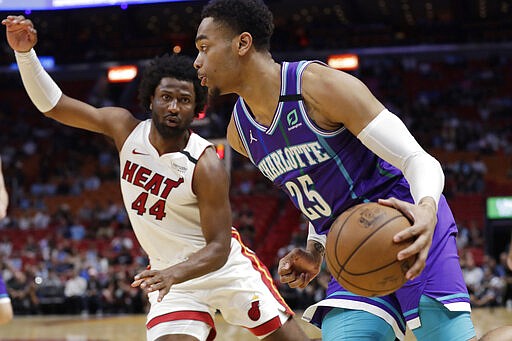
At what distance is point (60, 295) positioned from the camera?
16.0 m

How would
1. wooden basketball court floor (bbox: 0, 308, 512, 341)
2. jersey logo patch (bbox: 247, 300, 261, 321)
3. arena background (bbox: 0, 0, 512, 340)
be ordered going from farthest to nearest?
arena background (bbox: 0, 0, 512, 340), wooden basketball court floor (bbox: 0, 308, 512, 341), jersey logo patch (bbox: 247, 300, 261, 321)

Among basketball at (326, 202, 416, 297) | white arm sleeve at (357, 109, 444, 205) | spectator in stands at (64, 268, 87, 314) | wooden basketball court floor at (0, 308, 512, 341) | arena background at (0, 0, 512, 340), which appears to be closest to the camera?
basketball at (326, 202, 416, 297)

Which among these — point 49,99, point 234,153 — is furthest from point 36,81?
point 234,153

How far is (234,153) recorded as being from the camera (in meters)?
20.5

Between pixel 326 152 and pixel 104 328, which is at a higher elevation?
pixel 326 152

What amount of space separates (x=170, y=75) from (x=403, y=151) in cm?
200

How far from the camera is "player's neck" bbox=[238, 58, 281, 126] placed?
3.00 m

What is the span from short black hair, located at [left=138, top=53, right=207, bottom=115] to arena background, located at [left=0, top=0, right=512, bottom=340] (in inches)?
333

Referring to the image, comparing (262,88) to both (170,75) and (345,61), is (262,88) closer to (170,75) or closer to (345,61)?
(170,75)

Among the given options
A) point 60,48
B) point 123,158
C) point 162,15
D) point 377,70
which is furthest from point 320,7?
point 123,158

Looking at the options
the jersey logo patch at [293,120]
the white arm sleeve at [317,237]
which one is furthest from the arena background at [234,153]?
the jersey logo patch at [293,120]

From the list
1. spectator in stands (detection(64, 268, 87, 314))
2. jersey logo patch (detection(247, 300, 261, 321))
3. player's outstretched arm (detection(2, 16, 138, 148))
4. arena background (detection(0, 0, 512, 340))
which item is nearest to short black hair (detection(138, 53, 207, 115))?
player's outstretched arm (detection(2, 16, 138, 148))

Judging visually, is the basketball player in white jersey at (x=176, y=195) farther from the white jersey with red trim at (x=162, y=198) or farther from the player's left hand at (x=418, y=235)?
the player's left hand at (x=418, y=235)

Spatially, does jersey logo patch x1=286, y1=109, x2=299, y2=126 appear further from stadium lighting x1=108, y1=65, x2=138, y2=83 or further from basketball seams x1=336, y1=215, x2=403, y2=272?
stadium lighting x1=108, y1=65, x2=138, y2=83
